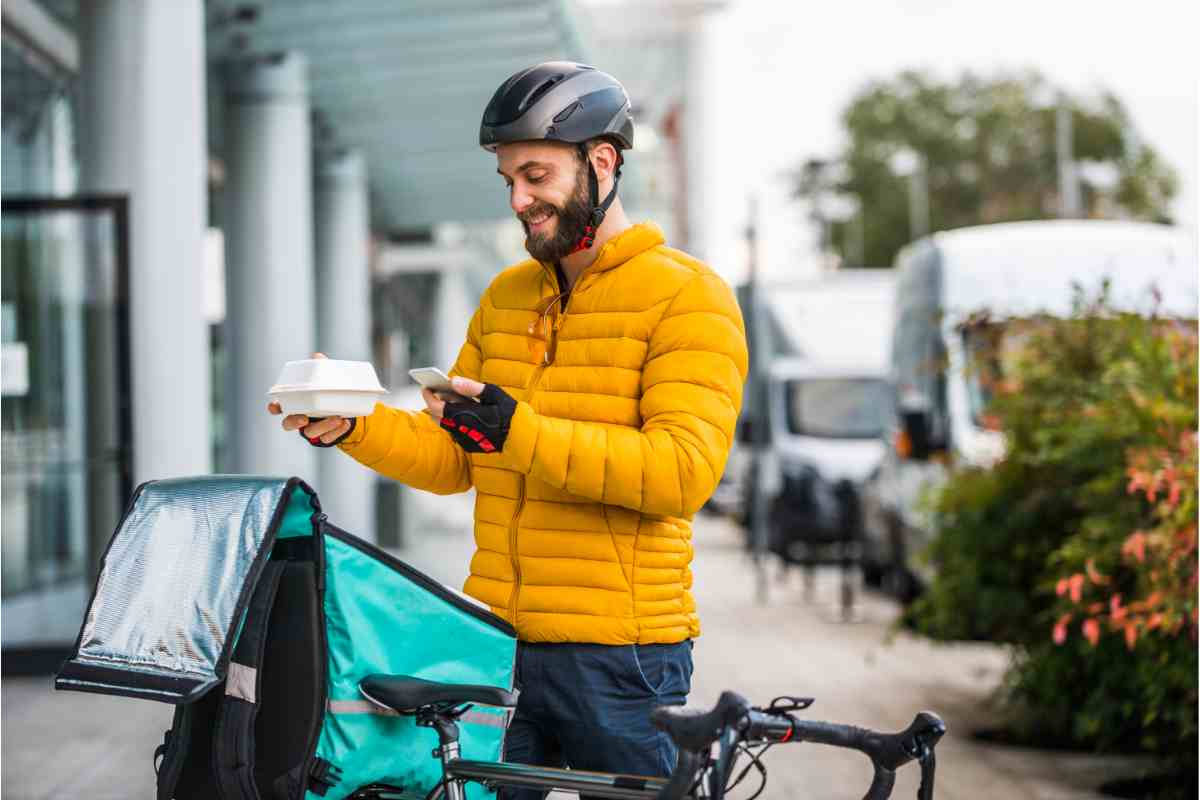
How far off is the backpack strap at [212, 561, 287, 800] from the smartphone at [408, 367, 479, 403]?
344mm

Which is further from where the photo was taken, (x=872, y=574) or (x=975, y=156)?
(x=975, y=156)

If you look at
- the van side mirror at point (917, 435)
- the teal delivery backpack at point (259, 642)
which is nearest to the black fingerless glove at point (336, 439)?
the teal delivery backpack at point (259, 642)

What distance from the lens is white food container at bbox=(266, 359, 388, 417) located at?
2.64 metres

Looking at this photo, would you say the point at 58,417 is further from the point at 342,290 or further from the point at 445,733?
the point at 342,290

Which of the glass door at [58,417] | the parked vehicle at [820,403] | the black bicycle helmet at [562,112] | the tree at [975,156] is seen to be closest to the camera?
the black bicycle helmet at [562,112]

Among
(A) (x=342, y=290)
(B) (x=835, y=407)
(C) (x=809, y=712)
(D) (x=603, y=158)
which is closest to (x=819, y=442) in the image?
(B) (x=835, y=407)

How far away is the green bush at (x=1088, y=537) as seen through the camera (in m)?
6.01

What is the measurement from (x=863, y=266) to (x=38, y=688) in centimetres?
5356

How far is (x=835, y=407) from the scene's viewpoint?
1816 centimetres

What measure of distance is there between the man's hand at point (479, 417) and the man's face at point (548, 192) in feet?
1.18

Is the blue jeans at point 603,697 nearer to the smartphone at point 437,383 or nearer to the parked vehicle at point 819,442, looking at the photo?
the smartphone at point 437,383

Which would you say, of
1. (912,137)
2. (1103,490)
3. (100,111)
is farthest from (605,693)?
(912,137)

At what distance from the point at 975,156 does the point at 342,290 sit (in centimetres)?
4342

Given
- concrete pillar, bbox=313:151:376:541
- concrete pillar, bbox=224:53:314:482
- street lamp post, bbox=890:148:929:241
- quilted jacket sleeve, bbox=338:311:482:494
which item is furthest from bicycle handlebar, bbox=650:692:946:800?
street lamp post, bbox=890:148:929:241
